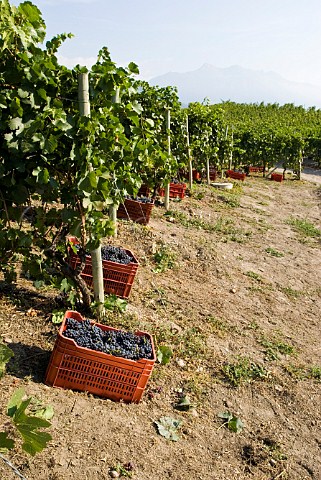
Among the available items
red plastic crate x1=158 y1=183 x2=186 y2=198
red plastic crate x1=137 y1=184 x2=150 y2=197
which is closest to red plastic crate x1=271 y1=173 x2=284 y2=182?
red plastic crate x1=158 y1=183 x2=186 y2=198

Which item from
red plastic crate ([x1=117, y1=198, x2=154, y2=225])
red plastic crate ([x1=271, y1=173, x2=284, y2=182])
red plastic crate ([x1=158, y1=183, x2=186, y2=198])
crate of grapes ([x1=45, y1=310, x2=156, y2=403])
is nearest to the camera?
crate of grapes ([x1=45, y1=310, x2=156, y2=403])

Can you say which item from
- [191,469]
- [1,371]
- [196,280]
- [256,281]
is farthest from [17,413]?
[256,281]

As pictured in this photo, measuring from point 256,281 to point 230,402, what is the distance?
9.68ft

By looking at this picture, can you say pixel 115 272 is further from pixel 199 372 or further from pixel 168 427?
pixel 168 427

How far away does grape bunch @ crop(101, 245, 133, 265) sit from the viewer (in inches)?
187

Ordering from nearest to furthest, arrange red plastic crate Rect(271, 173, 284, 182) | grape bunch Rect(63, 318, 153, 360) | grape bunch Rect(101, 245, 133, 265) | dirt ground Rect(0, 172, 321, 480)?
dirt ground Rect(0, 172, 321, 480), grape bunch Rect(63, 318, 153, 360), grape bunch Rect(101, 245, 133, 265), red plastic crate Rect(271, 173, 284, 182)

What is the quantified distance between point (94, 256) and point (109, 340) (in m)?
0.86

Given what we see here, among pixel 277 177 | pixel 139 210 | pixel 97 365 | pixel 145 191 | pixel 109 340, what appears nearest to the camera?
pixel 97 365

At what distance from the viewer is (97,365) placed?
10.6 feet

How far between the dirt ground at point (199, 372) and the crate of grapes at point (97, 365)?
0.09 meters

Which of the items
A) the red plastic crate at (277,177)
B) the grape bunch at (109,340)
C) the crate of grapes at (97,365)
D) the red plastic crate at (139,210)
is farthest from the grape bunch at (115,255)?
the red plastic crate at (277,177)

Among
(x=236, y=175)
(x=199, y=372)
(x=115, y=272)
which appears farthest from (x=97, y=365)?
(x=236, y=175)

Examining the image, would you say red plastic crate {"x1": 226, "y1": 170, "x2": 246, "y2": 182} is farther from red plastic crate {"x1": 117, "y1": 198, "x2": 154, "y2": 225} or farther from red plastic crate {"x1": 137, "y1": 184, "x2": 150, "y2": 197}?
red plastic crate {"x1": 117, "y1": 198, "x2": 154, "y2": 225}

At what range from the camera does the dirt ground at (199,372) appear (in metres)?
2.91
